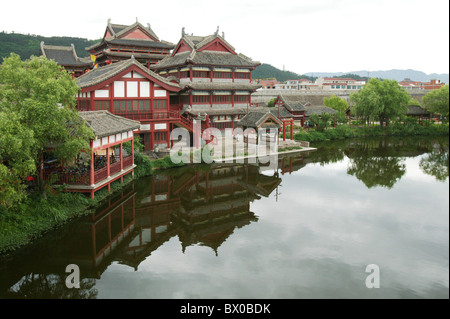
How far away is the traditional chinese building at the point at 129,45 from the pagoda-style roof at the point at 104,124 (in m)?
17.0

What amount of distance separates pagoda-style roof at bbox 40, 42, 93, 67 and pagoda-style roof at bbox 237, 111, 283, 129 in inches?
772

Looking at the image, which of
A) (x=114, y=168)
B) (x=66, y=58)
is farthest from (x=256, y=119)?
(x=66, y=58)

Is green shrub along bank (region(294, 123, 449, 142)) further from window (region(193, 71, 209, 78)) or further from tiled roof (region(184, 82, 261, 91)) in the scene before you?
window (region(193, 71, 209, 78))

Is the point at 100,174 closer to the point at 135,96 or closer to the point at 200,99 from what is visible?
the point at 135,96

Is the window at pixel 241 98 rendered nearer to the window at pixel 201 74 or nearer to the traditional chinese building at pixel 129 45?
the window at pixel 201 74

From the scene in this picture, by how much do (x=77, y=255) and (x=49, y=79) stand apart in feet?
25.3

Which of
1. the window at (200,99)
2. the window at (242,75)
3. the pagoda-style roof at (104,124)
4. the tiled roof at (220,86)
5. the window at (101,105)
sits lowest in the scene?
the pagoda-style roof at (104,124)

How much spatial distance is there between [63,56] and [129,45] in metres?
9.88

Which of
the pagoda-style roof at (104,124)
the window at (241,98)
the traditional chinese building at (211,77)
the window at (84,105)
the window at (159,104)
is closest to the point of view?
the pagoda-style roof at (104,124)

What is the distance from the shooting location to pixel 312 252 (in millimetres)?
14156

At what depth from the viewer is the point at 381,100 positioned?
51500 mm

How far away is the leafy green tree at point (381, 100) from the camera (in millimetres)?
51125

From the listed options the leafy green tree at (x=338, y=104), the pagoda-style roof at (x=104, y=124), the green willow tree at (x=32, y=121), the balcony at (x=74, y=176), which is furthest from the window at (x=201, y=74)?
the leafy green tree at (x=338, y=104)
